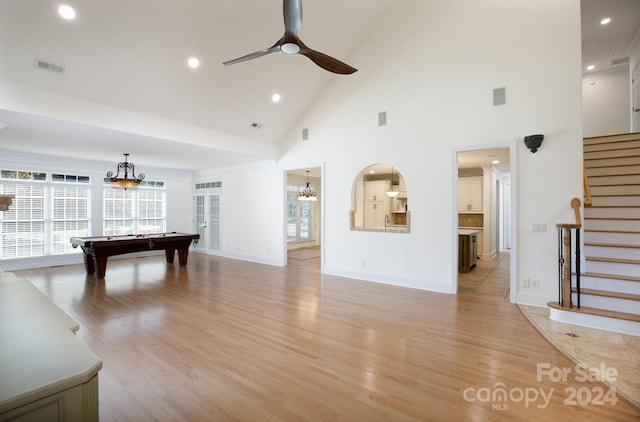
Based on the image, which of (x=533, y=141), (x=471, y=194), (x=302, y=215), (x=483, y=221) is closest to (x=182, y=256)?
(x=302, y=215)

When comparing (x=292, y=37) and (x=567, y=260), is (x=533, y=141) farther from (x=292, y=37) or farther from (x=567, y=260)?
(x=292, y=37)

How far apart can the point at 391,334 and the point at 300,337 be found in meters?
1.00

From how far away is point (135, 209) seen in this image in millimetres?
9117

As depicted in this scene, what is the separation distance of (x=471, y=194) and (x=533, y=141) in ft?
15.2

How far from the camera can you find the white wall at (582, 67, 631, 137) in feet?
25.8

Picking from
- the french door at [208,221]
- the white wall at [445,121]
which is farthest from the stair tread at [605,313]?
the french door at [208,221]

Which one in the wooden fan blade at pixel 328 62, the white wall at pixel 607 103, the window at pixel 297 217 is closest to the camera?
the wooden fan blade at pixel 328 62

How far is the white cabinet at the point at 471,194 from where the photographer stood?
854 centimetres

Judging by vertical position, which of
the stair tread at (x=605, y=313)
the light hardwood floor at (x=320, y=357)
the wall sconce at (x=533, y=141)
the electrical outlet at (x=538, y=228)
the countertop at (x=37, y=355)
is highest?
the wall sconce at (x=533, y=141)

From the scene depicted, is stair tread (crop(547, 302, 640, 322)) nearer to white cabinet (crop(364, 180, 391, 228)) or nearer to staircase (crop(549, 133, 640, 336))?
staircase (crop(549, 133, 640, 336))

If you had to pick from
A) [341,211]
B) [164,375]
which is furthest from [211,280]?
[164,375]

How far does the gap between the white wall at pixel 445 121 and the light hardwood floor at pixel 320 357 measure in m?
0.88

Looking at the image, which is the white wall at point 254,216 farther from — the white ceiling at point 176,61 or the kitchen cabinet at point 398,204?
the kitchen cabinet at point 398,204

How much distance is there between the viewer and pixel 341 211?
6.38m
